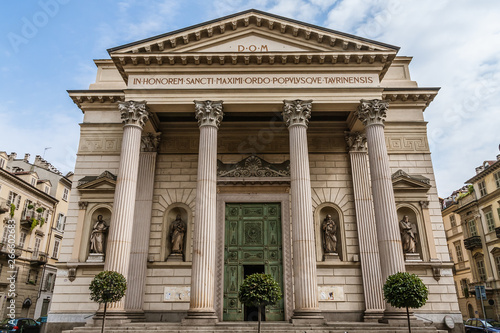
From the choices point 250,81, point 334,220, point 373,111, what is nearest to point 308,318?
point 334,220

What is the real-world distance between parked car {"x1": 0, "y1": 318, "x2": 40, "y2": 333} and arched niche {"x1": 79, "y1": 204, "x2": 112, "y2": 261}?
21.1ft

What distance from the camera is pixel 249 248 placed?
19.8 metres

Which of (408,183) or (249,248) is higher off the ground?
(408,183)

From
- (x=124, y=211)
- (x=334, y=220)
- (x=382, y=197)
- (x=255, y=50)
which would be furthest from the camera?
(x=334, y=220)

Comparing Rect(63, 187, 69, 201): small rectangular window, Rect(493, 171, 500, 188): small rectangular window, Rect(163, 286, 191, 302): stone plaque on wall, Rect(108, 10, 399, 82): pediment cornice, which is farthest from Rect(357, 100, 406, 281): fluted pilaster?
Rect(63, 187, 69, 201): small rectangular window

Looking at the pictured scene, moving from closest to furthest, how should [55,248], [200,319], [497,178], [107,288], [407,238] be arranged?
[107,288] < [200,319] < [407,238] < [497,178] < [55,248]

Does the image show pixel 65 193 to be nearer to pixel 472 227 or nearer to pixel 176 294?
pixel 176 294

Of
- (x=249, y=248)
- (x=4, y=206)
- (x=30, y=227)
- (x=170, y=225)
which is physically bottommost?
(x=249, y=248)

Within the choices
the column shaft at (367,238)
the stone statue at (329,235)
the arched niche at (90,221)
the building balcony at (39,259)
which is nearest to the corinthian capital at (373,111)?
the column shaft at (367,238)

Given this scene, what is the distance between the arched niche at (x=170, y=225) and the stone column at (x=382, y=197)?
9.30 m

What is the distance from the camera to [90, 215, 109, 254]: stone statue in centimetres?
1941

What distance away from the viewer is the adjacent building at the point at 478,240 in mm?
37031

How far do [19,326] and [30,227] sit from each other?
59.9 feet

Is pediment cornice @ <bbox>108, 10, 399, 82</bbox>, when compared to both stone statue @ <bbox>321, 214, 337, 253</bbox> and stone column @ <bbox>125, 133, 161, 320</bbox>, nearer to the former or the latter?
stone column @ <bbox>125, 133, 161, 320</bbox>
